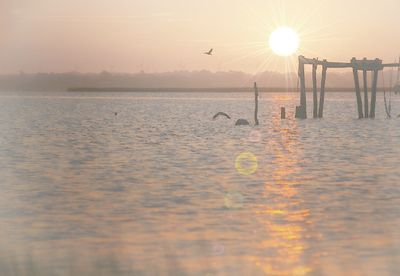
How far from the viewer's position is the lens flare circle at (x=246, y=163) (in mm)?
26055

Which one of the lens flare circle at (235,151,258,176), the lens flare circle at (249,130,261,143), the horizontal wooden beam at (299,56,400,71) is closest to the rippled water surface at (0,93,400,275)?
the lens flare circle at (235,151,258,176)

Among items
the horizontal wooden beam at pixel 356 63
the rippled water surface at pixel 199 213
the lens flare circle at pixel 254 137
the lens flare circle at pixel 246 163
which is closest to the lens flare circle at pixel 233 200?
the rippled water surface at pixel 199 213

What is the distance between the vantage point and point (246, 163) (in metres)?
28.9

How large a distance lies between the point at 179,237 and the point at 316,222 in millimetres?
2965

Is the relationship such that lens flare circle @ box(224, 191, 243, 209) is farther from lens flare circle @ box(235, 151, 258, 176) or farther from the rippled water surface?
lens flare circle @ box(235, 151, 258, 176)

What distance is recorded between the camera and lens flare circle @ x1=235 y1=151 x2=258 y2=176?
85.5 ft

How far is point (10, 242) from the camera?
1391cm

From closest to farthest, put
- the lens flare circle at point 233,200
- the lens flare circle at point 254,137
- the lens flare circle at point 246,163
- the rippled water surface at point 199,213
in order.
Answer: the rippled water surface at point 199,213 → the lens flare circle at point 233,200 → the lens flare circle at point 246,163 → the lens flare circle at point 254,137

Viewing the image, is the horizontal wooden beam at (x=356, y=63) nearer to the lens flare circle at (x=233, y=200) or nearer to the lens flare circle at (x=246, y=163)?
the lens flare circle at (x=246, y=163)

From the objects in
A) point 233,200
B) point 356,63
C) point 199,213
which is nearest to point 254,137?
point 356,63

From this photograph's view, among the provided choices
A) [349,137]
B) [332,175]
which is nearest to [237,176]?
[332,175]

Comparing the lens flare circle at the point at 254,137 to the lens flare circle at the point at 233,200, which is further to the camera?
the lens flare circle at the point at 254,137

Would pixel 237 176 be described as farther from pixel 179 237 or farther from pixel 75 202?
pixel 179 237

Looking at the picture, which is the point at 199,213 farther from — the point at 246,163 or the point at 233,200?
the point at 246,163
